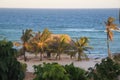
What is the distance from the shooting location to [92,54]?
2698 centimetres

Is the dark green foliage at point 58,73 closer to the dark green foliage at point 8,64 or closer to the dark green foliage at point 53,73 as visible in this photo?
the dark green foliage at point 53,73

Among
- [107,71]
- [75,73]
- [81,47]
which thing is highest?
[75,73]

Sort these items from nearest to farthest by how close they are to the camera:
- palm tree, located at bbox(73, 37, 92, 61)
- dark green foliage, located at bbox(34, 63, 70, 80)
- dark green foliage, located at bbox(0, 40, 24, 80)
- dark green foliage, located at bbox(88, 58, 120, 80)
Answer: dark green foliage, located at bbox(34, 63, 70, 80) → dark green foliage, located at bbox(0, 40, 24, 80) → dark green foliage, located at bbox(88, 58, 120, 80) → palm tree, located at bbox(73, 37, 92, 61)

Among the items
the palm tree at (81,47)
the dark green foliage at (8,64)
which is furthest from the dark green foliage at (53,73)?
the palm tree at (81,47)

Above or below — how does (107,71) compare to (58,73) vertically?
below

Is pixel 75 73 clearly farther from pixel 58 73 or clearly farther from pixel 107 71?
pixel 107 71

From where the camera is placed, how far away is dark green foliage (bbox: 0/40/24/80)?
28.5 feet

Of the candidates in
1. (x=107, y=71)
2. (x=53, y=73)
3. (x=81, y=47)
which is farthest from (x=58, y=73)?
(x=81, y=47)

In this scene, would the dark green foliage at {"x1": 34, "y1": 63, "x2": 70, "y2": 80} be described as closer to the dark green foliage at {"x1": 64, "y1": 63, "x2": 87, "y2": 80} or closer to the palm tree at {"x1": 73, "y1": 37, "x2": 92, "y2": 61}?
the dark green foliage at {"x1": 64, "y1": 63, "x2": 87, "y2": 80}

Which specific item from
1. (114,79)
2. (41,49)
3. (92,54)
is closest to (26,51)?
(41,49)

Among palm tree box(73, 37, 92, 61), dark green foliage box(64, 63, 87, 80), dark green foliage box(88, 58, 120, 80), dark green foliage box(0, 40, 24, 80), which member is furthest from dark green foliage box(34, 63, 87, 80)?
palm tree box(73, 37, 92, 61)

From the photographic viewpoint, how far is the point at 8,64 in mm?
8734

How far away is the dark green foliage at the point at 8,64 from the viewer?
8672 mm
